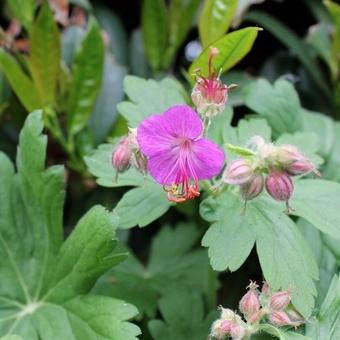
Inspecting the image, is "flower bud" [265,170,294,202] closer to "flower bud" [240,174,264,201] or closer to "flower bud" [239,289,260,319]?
"flower bud" [240,174,264,201]

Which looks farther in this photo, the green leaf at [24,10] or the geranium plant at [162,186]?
the green leaf at [24,10]

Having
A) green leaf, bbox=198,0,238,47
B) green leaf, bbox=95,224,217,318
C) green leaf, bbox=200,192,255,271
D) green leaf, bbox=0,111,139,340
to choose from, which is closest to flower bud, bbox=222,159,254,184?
green leaf, bbox=200,192,255,271

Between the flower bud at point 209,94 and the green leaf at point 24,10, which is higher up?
the flower bud at point 209,94

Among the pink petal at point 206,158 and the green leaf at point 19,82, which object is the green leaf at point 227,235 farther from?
the green leaf at point 19,82

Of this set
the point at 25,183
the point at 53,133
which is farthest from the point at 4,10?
the point at 25,183

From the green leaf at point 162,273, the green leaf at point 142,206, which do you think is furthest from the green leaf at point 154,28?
the green leaf at point 142,206

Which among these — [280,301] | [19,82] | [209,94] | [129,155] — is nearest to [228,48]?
[209,94]

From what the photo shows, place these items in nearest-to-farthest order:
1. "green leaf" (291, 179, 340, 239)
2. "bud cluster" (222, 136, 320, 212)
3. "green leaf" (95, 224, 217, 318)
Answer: "bud cluster" (222, 136, 320, 212)
"green leaf" (291, 179, 340, 239)
"green leaf" (95, 224, 217, 318)
